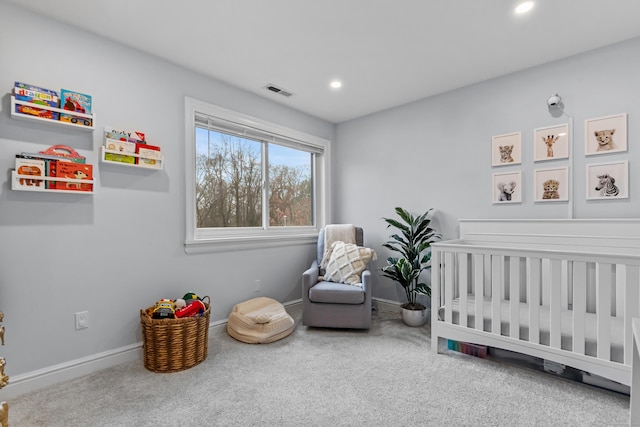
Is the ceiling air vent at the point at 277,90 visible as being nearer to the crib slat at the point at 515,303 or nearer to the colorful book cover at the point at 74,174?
the colorful book cover at the point at 74,174

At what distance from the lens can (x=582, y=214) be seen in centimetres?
234

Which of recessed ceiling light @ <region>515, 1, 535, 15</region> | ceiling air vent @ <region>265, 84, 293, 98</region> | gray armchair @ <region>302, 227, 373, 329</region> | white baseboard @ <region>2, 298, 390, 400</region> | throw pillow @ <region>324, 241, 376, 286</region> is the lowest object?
white baseboard @ <region>2, 298, 390, 400</region>

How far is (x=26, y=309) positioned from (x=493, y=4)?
3.35 metres

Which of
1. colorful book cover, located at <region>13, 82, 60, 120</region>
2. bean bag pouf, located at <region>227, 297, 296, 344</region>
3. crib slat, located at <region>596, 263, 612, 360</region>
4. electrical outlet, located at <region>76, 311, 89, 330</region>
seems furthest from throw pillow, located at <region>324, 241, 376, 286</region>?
colorful book cover, located at <region>13, 82, 60, 120</region>

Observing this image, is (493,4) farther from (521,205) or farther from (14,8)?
(14,8)

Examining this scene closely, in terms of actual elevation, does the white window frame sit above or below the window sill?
above

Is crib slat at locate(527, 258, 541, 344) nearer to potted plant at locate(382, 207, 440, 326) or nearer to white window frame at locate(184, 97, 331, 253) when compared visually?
potted plant at locate(382, 207, 440, 326)

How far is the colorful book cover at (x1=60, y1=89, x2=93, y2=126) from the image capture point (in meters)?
1.92

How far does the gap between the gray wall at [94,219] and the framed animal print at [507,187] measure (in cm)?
257

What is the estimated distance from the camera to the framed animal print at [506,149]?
8.66 feet

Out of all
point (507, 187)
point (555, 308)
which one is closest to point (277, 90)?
point (507, 187)

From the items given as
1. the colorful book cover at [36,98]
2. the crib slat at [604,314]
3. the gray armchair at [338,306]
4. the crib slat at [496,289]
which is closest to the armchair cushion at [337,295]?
the gray armchair at [338,306]

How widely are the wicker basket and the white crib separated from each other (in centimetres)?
180

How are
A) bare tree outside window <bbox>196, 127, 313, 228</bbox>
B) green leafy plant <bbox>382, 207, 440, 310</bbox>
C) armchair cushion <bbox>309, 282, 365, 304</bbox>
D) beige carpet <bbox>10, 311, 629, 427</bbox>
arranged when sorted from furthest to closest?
green leafy plant <bbox>382, 207, 440, 310</bbox> < bare tree outside window <bbox>196, 127, 313, 228</bbox> < armchair cushion <bbox>309, 282, 365, 304</bbox> < beige carpet <bbox>10, 311, 629, 427</bbox>
